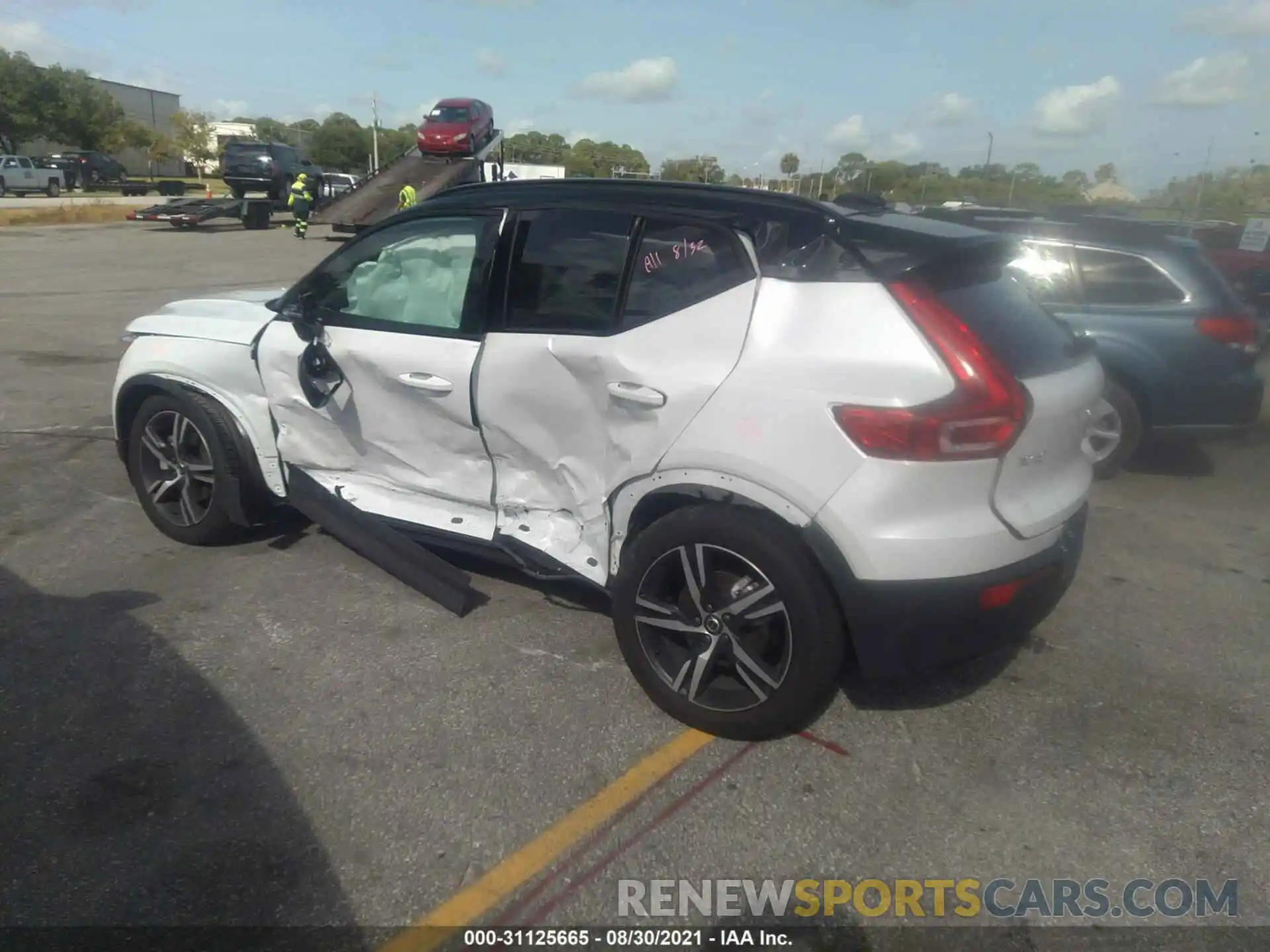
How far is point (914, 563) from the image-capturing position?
111 inches

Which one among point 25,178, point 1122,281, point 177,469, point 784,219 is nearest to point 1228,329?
point 1122,281

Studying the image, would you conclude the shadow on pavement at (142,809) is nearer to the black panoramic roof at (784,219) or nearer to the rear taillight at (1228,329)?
the black panoramic roof at (784,219)

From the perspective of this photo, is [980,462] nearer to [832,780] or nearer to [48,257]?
[832,780]

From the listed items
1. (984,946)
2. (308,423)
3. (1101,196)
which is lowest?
(984,946)

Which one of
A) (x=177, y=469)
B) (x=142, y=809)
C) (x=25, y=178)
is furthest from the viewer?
(x=25, y=178)

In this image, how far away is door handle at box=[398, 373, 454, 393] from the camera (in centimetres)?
383

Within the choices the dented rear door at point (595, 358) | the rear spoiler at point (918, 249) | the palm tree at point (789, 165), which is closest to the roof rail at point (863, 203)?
the rear spoiler at point (918, 249)

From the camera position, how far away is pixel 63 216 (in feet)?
95.8

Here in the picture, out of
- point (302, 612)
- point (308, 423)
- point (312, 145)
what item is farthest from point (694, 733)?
point (312, 145)

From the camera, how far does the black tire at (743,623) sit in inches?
116

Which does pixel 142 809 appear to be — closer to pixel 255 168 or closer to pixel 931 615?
pixel 931 615

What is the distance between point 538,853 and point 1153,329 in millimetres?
5455

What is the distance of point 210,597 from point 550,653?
161 centimetres

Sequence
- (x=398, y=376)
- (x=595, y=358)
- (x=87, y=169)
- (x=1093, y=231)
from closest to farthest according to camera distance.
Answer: (x=595, y=358)
(x=398, y=376)
(x=1093, y=231)
(x=87, y=169)
